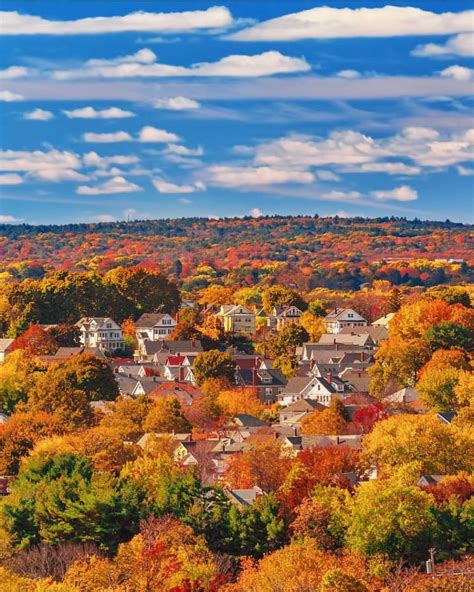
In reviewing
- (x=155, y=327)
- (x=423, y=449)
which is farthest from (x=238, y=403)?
(x=155, y=327)

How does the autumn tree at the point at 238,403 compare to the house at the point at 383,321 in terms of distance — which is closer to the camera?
the autumn tree at the point at 238,403

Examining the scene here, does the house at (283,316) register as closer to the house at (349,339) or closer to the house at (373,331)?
the house at (373,331)

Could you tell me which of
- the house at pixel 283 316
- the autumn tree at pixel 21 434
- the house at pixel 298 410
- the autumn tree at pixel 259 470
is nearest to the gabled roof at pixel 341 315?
the house at pixel 283 316

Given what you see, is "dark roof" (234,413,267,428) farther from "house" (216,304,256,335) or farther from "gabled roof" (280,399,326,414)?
"house" (216,304,256,335)

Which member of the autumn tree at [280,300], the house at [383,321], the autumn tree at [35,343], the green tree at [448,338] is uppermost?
the green tree at [448,338]

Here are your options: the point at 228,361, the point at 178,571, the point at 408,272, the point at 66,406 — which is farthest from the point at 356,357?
the point at 408,272

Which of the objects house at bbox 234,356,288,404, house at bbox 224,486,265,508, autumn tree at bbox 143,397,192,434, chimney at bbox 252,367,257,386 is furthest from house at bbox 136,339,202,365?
house at bbox 224,486,265,508

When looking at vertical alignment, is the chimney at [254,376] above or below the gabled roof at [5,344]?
above
